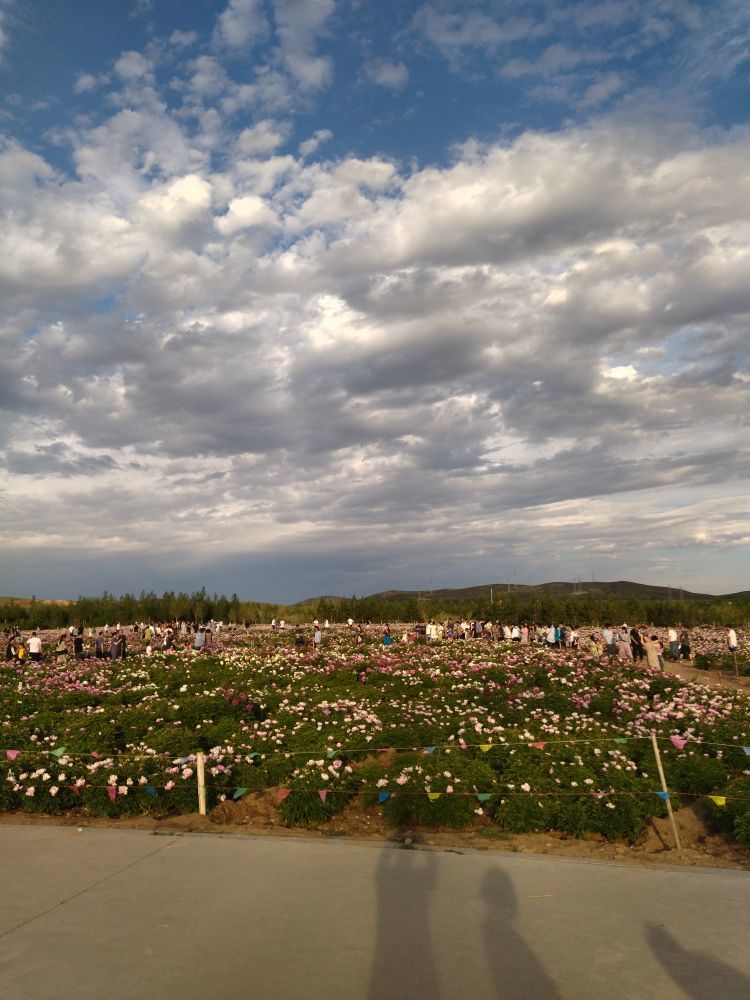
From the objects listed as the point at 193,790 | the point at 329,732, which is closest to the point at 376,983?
the point at 193,790

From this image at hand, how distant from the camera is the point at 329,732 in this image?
12.1m

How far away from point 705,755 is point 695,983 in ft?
22.8

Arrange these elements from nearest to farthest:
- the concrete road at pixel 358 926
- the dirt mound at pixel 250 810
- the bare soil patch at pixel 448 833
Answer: the concrete road at pixel 358 926, the bare soil patch at pixel 448 833, the dirt mound at pixel 250 810

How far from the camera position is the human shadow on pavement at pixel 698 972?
4.31 m

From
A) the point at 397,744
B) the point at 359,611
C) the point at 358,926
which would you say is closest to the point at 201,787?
the point at 397,744

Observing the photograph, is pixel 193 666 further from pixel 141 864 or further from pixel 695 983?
pixel 695 983

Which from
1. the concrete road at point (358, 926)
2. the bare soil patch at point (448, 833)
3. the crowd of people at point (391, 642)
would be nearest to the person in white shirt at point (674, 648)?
the crowd of people at point (391, 642)

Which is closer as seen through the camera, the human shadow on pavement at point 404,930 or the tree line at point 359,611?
the human shadow on pavement at point 404,930

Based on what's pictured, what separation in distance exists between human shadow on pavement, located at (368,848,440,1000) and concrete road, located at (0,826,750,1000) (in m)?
0.02

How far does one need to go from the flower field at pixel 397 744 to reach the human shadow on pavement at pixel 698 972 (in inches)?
139

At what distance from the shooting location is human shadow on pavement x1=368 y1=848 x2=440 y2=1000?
4.38 m

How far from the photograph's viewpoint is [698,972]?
180 inches

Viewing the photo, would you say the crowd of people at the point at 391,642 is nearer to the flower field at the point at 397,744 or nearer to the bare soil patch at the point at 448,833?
the flower field at the point at 397,744

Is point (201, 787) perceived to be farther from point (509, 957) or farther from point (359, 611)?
point (359, 611)
